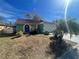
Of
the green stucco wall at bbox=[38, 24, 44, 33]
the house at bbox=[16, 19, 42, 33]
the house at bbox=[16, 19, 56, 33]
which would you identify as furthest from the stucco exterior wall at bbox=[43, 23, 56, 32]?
the house at bbox=[16, 19, 42, 33]

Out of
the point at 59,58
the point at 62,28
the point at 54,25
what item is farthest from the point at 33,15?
the point at 59,58

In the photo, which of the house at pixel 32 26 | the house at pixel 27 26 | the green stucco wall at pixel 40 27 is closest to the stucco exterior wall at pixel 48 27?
the house at pixel 32 26

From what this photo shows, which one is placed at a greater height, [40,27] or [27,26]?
[27,26]

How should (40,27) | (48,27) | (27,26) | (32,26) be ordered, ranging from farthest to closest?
1. (48,27)
2. (32,26)
3. (27,26)
4. (40,27)

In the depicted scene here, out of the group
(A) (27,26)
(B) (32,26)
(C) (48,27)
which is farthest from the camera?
(C) (48,27)

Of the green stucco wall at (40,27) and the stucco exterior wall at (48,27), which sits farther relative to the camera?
the stucco exterior wall at (48,27)

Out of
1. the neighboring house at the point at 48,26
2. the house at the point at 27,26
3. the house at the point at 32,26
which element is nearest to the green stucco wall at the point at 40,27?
the house at the point at 32,26

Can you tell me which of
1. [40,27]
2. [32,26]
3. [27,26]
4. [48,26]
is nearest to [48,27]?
[48,26]

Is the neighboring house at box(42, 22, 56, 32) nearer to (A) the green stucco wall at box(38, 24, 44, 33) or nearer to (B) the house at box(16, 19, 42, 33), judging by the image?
(A) the green stucco wall at box(38, 24, 44, 33)

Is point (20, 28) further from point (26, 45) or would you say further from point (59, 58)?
point (59, 58)

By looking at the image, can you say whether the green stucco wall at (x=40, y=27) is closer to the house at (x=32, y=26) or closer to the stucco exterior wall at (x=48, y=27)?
the house at (x=32, y=26)

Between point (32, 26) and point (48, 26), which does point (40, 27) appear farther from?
point (48, 26)

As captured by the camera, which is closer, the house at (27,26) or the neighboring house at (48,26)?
the house at (27,26)

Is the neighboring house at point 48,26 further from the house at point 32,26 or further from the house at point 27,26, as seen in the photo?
the house at point 27,26
